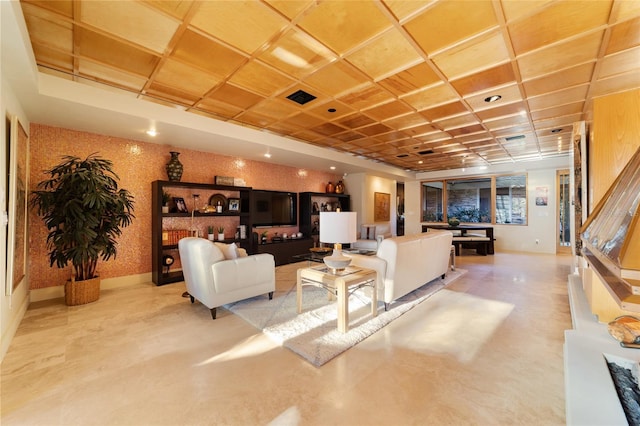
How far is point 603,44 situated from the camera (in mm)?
2416

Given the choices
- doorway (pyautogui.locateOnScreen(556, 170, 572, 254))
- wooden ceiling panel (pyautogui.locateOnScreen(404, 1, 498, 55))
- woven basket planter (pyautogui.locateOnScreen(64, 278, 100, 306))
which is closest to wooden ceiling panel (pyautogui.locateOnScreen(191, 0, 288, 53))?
wooden ceiling panel (pyautogui.locateOnScreen(404, 1, 498, 55))

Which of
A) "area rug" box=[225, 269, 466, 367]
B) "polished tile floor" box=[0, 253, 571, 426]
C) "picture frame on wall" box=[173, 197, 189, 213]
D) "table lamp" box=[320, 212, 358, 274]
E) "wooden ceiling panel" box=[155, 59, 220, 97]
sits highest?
"wooden ceiling panel" box=[155, 59, 220, 97]

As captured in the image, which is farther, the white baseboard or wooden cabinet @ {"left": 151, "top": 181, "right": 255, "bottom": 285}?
wooden cabinet @ {"left": 151, "top": 181, "right": 255, "bottom": 285}

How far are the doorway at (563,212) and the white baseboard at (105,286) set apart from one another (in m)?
10.2

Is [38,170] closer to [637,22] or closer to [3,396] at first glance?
[3,396]

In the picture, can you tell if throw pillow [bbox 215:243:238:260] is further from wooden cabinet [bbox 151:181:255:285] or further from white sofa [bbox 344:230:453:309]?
wooden cabinet [bbox 151:181:255:285]

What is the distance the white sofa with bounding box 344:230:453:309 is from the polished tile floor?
38 cm

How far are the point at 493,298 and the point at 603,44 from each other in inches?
116

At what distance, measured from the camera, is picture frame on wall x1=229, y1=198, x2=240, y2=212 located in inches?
222

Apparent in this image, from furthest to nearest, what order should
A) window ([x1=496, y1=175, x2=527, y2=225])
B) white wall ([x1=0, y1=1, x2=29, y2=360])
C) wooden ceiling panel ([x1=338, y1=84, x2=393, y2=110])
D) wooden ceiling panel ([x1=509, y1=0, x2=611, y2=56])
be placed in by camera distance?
window ([x1=496, y1=175, x2=527, y2=225]) < wooden ceiling panel ([x1=338, y1=84, x2=393, y2=110]) < wooden ceiling panel ([x1=509, y1=0, x2=611, y2=56]) < white wall ([x1=0, y1=1, x2=29, y2=360])

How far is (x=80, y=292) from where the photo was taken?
136 inches

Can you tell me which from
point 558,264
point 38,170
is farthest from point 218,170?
point 558,264

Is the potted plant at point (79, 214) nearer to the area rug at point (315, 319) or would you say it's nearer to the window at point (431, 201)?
the area rug at point (315, 319)

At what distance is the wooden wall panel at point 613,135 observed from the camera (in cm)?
203
